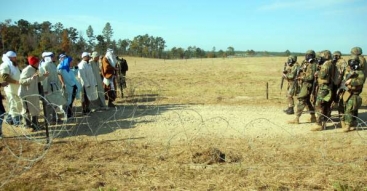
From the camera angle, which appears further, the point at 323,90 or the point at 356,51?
the point at 356,51

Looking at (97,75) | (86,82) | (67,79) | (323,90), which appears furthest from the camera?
(97,75)

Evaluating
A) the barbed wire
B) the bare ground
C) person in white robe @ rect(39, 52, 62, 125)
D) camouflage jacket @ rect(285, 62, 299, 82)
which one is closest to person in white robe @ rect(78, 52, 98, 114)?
the barbed wire

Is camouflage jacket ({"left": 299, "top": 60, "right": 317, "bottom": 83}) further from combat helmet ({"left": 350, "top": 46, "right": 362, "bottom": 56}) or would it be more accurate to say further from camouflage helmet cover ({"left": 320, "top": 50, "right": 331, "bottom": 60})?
combat helmet ({"left": 350, "top": 46, "right": 362, "bottom": 56})

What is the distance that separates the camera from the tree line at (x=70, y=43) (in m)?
42.6

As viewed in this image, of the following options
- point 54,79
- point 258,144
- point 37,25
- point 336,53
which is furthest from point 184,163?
point 37,25

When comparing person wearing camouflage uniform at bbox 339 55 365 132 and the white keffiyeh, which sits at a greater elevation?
the white keffiyeh

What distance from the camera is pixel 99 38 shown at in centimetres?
6706

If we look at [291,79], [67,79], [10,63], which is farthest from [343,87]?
[10,63]

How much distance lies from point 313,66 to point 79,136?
5706 millimetres

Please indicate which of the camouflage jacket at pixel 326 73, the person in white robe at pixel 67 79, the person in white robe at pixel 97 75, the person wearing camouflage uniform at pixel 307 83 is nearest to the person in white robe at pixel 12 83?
the person in white robe at pixel 67 79

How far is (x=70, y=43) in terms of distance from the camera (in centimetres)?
5491

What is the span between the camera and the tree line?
4262 centimetres

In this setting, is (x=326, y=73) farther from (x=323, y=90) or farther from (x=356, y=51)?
(x=356, y=51)

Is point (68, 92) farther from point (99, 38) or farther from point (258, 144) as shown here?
point (99, 38)
